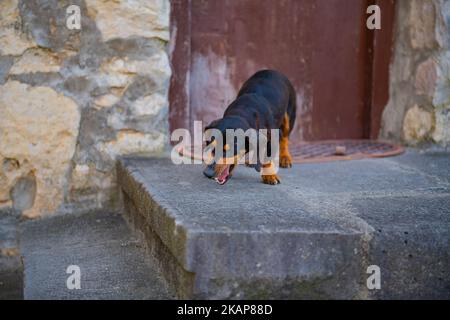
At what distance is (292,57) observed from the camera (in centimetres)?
406

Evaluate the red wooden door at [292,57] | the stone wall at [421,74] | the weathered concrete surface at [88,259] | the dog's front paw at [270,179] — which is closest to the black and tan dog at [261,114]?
the dog's front paw at [270,179]

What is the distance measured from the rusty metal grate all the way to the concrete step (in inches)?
44.5

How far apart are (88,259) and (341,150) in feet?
6.49

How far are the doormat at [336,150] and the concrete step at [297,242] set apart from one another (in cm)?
106

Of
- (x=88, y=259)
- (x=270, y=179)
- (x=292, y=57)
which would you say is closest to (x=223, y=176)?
(x=270, y=179)

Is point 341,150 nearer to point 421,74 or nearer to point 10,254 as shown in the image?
point 421,74

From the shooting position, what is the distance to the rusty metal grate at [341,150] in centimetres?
353

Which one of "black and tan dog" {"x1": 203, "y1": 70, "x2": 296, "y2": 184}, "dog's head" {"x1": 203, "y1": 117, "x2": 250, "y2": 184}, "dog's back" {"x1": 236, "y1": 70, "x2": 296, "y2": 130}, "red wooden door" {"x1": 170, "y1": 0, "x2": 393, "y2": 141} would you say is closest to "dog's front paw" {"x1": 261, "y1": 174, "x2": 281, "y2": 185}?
"black and tan dog" {"x1": 203, "y1": 70, "x2": 296, "y2": 184}

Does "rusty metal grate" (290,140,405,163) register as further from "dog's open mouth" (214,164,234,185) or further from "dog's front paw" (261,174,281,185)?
"dog's open mouth" (214,164,234,185)

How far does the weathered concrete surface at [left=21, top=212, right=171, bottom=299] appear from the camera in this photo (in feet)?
6.80

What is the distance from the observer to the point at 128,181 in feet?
9.12

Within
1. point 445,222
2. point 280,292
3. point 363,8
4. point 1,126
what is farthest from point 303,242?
point 363,8

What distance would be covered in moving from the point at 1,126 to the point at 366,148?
2.53m

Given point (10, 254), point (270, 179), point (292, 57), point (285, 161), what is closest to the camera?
point (270, 179)
